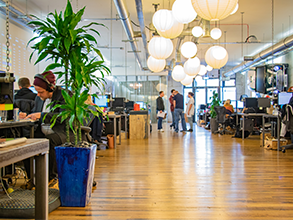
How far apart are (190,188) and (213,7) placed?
1.98m

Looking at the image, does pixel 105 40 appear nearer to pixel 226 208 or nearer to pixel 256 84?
pixel 256 84

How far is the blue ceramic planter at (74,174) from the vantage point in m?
2.24

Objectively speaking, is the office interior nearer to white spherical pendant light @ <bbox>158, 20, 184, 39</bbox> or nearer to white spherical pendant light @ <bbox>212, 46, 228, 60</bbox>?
white spherical pendant light @ <bbox>158, 20, 184, 39</bbox>

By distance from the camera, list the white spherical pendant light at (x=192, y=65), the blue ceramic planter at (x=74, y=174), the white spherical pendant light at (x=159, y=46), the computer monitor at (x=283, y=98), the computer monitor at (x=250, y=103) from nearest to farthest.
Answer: the blue ceramic planter at (x=74, y=174)
the white spherical pendant light at (x=159, y=46)
the white spherical pendant light at (x=192, y=65)
the computer monitor at (x=283, y=98)
the computer monitor at (x=250, y=103)

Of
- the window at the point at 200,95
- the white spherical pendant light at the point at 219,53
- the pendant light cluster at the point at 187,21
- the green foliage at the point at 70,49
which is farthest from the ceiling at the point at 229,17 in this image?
the window at the point at 200,95

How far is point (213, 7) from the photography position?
279cm

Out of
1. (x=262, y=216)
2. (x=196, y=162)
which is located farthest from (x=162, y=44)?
(x=262, y=216)

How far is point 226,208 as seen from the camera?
7.25 feet

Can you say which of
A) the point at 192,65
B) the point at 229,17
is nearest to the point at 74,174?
the point at 192,65

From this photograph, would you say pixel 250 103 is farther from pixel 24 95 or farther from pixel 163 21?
pixel 24 95

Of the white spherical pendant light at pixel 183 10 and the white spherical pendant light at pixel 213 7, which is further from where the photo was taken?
the white spherical pendant light at pixel 183 10

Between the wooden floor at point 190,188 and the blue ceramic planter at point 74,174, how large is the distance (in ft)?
0.31

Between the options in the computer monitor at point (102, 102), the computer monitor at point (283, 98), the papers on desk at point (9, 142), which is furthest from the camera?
the computer monitor at point (102, 102)

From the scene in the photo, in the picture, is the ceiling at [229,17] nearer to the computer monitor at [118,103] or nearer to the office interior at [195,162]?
the office interior at [195,162]
